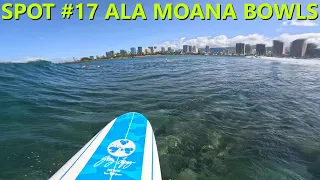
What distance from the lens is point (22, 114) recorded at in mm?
8984

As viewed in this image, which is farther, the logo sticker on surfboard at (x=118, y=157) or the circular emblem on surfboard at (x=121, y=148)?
the circular emblem on surfboard at (x=121, y=148)

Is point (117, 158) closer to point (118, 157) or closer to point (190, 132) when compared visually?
point (118, 157)

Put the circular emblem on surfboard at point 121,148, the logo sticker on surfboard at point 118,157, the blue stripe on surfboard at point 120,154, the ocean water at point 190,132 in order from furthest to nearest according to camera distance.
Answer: the ocean water at point 190,132, the circular emblem on surfboard at point 121,148, the logo sticker on surfboard at point 118,157, the blue stripe on surfboard at point 120,154

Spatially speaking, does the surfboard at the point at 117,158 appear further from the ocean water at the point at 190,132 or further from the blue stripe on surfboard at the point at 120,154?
the ocean water at the point at 190,132

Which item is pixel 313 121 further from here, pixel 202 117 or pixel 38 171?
pixel 38 171

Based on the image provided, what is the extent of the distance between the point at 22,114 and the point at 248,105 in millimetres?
11125

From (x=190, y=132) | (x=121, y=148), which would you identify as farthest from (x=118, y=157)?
(x=190, y=132)

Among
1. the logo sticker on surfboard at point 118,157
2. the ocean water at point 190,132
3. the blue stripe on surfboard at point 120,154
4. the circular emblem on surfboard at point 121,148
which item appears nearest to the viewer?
the blue stripe on surfboard at point 120,154

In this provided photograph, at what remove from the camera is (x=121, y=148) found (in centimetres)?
500

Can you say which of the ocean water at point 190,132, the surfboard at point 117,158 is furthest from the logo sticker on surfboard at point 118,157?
the ocean water at point 190,132

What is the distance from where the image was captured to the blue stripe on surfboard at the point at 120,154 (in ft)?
13.5

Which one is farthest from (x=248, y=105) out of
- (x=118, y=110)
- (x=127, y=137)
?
(x=127, y=137)

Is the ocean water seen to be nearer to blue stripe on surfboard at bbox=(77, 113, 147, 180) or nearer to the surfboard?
the surfboard

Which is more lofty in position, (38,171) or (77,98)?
(77,98)
